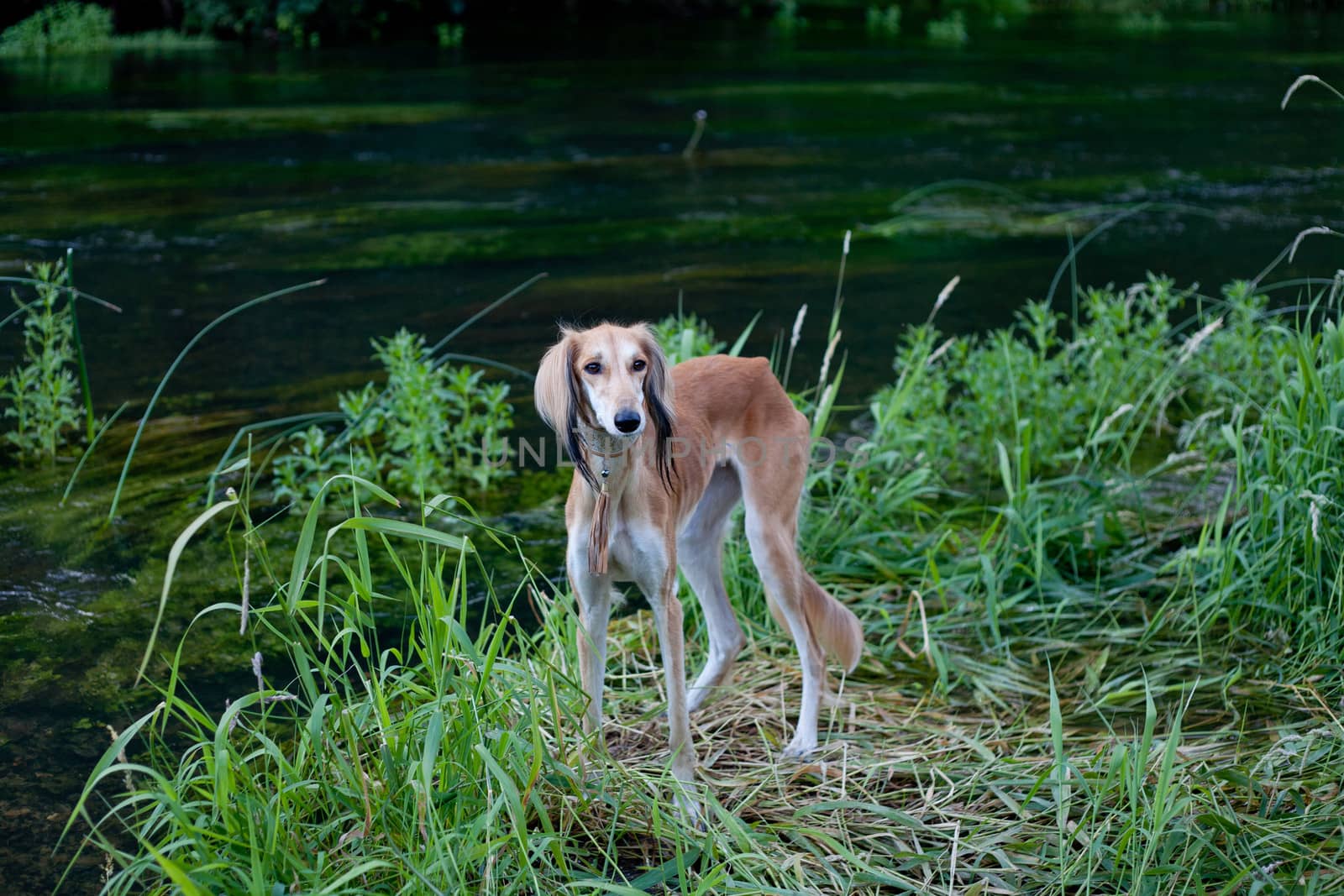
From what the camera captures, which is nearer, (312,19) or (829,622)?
(829,622)

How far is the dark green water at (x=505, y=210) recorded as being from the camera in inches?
213

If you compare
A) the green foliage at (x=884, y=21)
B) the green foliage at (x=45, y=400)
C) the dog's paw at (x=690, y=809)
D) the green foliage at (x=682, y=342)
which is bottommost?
the dog's paw at (x=690, y=809)

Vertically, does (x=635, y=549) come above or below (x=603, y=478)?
below

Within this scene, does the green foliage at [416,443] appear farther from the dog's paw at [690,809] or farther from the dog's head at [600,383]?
the dog's paw at [690,809]

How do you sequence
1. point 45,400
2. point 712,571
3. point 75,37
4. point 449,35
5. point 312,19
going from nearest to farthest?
point 712,571 → point 45,400 → point 75,37 → point 312,19 → point 449,35

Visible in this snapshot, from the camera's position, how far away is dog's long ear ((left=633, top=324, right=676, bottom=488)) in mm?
3264

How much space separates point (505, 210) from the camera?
1157 cm

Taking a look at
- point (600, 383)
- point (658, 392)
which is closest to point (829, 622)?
point (658, 392)

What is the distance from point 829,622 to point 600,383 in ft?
4.33

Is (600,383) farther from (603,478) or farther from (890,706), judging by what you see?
(890,706)

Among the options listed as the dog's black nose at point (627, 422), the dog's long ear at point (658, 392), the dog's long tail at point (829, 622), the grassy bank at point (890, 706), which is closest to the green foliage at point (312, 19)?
the grassy bank at point (890, 706)

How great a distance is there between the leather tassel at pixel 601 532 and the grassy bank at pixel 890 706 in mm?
190

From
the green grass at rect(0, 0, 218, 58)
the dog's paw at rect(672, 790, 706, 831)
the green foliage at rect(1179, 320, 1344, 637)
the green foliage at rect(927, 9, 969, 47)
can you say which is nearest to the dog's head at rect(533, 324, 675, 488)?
the dog's paw at rect(672, 790, 706, 831)

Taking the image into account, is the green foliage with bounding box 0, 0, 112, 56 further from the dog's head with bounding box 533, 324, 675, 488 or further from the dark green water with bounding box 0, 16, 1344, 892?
the dog's head with bounding box 533, 324, 675, 488
